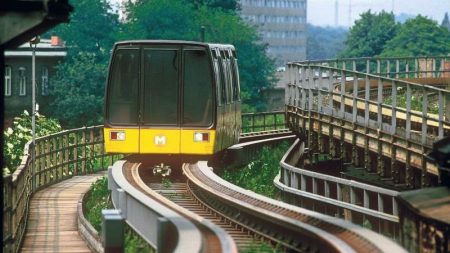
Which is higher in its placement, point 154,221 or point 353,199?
point 154,221

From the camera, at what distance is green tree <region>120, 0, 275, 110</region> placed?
4117 inches

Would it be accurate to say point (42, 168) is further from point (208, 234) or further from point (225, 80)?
point (208, 234)

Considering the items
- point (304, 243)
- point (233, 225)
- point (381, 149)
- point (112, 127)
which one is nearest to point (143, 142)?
point (112, 127)

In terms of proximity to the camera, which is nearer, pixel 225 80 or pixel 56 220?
pixel 56 220

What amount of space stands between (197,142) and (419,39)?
98868 mm

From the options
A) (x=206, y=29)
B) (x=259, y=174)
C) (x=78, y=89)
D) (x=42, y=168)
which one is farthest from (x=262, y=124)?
(x=206, y=29)

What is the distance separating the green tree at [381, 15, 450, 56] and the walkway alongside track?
292 feet

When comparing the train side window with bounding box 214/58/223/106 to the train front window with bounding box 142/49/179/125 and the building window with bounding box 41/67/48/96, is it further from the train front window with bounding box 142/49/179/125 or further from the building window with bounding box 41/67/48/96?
the building window with bounding box 41/67/48/96

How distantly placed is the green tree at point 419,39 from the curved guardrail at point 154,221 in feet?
323

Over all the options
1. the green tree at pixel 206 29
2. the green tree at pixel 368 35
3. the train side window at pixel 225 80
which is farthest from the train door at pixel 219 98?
the green tree at pixel 368 35

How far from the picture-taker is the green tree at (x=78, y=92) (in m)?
88.2

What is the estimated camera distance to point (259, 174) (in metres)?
33.1

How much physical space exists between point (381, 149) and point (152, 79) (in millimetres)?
4592

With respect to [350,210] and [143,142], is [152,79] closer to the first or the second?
[143,142]
